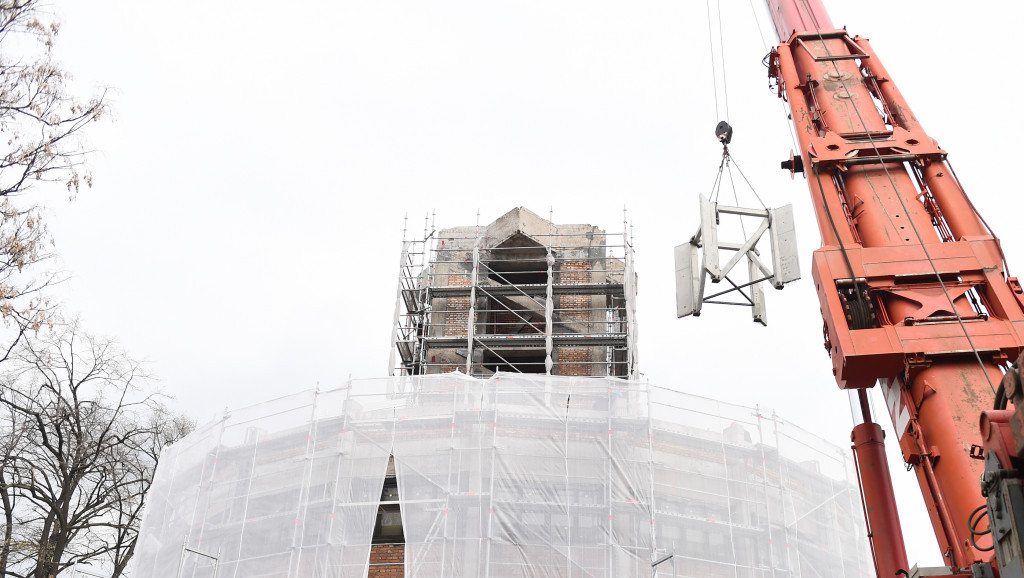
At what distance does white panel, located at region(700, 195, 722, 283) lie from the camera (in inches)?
343

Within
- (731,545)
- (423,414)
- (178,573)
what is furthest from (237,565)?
(731,545)

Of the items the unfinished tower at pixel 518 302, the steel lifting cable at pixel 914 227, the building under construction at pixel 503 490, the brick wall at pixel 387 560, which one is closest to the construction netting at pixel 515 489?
the building under construction at pixel 503 490

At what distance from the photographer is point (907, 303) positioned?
23.1 feet

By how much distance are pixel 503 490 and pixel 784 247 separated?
672 centimetres

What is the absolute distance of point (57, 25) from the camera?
9.70m

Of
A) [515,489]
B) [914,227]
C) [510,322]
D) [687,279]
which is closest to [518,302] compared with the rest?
[510,322]

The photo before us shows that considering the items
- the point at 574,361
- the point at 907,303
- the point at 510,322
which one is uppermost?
the point at 510,322

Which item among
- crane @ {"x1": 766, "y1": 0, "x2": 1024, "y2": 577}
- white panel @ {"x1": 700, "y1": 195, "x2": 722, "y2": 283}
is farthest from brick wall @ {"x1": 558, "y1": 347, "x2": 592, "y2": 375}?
crane @ {"x1": 766, "y1": 0, "x2": 1024, "y2": 577}

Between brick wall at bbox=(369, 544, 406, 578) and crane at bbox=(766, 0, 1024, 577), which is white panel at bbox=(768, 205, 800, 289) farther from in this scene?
brick wall at bbox=(369, 544, 406, 578)

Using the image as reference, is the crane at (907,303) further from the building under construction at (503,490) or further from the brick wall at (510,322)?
the brick wall at (510,322)

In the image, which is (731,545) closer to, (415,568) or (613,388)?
(613,388)

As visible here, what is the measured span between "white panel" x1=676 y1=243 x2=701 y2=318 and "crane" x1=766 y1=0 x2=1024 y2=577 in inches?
56.2

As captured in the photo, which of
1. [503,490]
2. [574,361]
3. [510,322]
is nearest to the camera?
[503,490]

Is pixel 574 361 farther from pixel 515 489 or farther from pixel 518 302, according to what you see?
pixel 515 489
